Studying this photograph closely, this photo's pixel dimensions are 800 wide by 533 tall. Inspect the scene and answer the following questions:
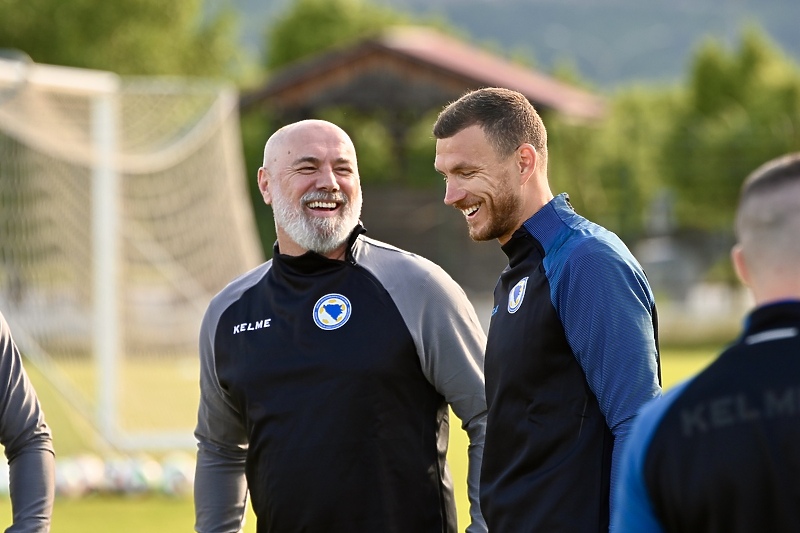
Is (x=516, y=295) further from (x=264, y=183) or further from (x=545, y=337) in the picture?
(x=264, y=183)

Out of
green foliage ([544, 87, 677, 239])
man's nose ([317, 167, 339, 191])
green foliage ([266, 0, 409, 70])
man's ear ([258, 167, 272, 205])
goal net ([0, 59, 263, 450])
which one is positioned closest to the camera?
man's nose ([317, 167, 339, 191])

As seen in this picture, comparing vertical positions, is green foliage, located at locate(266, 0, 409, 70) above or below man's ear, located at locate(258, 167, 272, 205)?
above

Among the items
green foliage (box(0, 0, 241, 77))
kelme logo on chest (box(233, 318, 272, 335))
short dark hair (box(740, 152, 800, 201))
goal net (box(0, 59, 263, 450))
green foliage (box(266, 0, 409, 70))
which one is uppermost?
green foliage (box(266, 0, 409, 70))

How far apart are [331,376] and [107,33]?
36085 mm

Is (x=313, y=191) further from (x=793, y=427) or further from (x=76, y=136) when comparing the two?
(x=76, y=136)

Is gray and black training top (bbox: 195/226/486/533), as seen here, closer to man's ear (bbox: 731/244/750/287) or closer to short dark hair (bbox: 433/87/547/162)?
short dark hair (bbox: 433/87/547/162)

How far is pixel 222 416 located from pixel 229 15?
41.0 metres

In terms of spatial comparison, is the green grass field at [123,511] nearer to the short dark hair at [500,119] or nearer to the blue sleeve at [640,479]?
the short dark hair at [500,119]

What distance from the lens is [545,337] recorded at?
3293 millimetres

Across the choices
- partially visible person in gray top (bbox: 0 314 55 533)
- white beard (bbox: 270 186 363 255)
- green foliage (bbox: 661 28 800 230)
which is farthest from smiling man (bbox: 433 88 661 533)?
green foliage (bbox: 661 28 800 230)

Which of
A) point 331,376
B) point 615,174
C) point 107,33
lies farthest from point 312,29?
point 331,376

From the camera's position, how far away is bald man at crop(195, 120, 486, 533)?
3795mm

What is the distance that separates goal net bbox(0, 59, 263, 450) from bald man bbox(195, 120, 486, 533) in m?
8.36

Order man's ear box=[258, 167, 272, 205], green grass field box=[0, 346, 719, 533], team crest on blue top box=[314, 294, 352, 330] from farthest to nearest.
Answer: green grass field box=[0, 346, 719, 533], man's ear box=[258, 167, 272, 205], team crest on blue top box=[314, 294, 352, 330]
